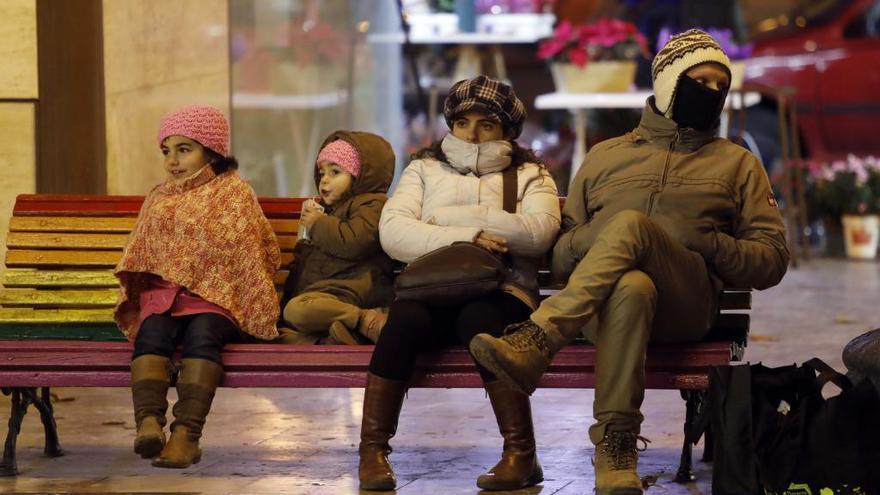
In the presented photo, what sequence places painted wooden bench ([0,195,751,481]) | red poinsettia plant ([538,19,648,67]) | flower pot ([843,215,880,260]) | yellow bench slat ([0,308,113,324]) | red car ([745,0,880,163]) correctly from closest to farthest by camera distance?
painted wooden bench ([0,195,751,481]) < yellow bench slat ([0,308,113,324]) < red poinsettia plant ([538,19,648,67]) < flower pot ([843,215,880,260]) < red car ([745,0,880,163])

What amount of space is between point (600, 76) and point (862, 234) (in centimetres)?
293

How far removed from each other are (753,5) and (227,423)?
1600 centimetres

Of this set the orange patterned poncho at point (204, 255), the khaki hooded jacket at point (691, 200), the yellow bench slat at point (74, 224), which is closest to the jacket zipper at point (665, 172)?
the khaki hooded jacket at point (691, 200)

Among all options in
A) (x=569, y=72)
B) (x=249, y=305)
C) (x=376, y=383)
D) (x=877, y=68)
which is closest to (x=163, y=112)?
(x=249, y=305)

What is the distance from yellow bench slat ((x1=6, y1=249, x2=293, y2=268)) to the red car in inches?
405

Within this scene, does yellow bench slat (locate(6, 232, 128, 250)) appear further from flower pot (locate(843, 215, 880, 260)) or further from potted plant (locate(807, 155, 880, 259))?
flower pot (locate(843, 215, 880, 260))

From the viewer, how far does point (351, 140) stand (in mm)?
5848

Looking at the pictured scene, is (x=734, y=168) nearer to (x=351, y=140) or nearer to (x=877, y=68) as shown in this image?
(x=351, y=140)

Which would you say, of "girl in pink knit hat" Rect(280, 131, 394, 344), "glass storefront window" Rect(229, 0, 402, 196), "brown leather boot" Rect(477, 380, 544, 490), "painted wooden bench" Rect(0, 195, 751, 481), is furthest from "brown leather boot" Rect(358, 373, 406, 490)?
"glass storefront window" Rect(229, 0, 402, 196)

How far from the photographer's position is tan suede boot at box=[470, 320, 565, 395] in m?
4.92

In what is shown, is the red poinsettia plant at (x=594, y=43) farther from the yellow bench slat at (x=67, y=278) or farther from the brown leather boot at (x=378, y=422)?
the brown leather boot at (x=378, y=422)

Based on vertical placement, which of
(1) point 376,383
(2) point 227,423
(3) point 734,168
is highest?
(3) point 734,168

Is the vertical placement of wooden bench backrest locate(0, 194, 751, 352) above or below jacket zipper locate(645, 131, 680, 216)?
below

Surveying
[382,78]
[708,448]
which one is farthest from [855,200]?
[708,448]
